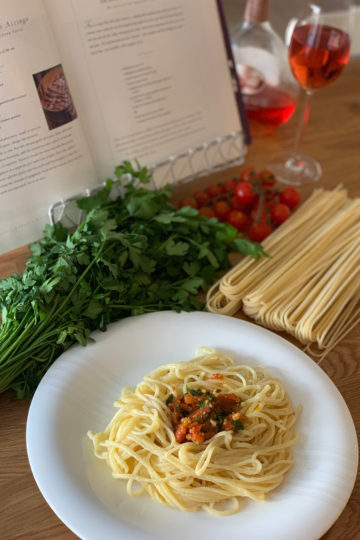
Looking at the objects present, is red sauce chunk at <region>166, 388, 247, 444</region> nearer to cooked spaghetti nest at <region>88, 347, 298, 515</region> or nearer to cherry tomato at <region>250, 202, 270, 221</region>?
cooked spaghetti nest at <region>88, 347, 298, 515</region>

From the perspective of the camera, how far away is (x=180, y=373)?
3.73 ft

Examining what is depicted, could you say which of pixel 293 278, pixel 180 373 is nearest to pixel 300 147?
pixel 293 278

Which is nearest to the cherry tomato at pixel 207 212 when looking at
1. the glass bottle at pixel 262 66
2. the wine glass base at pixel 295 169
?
the wine glass base at pixel 295 169

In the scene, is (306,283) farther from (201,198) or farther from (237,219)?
(201,198)

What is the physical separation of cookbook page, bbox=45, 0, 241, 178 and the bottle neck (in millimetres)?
252

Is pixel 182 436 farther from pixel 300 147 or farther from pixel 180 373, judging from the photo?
pixel 300 147

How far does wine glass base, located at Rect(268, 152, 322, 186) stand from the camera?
1.77 meters

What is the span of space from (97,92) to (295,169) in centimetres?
70

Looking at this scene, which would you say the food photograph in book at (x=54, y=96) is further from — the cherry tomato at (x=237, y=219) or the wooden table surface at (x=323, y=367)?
the cherry tomato at (x=237, y=219)

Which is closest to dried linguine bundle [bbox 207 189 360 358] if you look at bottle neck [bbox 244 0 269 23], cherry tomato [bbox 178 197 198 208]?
cherry tomato [bbox 178 197 198 208]

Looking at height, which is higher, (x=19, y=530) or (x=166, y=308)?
(x=166, y=308)

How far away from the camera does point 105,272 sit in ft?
3.97

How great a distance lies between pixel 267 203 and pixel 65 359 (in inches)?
30.3

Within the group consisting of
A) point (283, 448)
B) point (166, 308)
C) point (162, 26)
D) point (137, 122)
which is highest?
point (162, 26)
